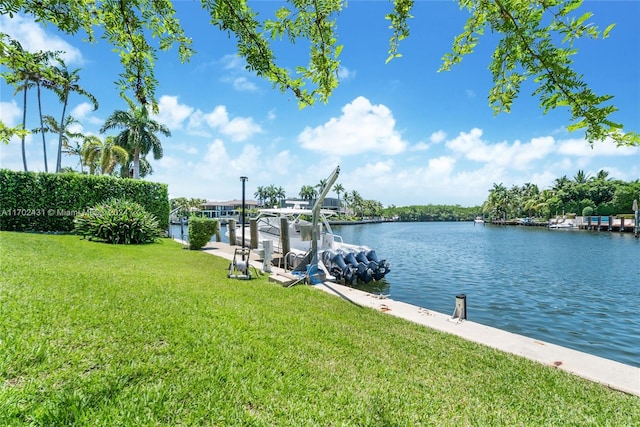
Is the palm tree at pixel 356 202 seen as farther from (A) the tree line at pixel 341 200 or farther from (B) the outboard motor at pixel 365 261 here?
(B) the outboard motor at pixel 365 261

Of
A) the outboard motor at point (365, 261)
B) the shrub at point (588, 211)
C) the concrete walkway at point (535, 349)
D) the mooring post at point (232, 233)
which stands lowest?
the concrete walkway at point (535, 349)

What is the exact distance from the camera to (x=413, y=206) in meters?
161

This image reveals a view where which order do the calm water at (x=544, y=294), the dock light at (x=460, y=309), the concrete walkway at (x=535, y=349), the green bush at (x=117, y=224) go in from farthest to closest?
the green bush at (x=117, y=224) < the calm water at (x=544, y=294) < the dock light at (x=460, y=309) < the concrete walkway at (x=535, y=349)

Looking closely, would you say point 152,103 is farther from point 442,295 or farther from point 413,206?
point 413,206

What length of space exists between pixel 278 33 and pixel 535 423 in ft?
13.5

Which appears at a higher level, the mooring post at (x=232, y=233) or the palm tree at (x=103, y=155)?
the palm tree at (x=103, y=155)

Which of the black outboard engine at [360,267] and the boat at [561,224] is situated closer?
the black outboard engine at [360,267]

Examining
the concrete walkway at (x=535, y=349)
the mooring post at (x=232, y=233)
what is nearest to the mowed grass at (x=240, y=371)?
the concrete walkway at (x=535, y=349)

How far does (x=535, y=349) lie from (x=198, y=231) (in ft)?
47.7

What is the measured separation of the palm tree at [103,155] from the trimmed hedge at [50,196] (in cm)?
1293

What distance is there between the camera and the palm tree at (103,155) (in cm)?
2927

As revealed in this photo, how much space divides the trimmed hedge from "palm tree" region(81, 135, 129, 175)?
12.9m

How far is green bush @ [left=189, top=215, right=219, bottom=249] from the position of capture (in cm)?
1586

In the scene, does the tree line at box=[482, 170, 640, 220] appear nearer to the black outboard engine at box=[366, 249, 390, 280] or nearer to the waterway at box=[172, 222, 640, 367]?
the waterway at box=[172, 222, 640, 367]
